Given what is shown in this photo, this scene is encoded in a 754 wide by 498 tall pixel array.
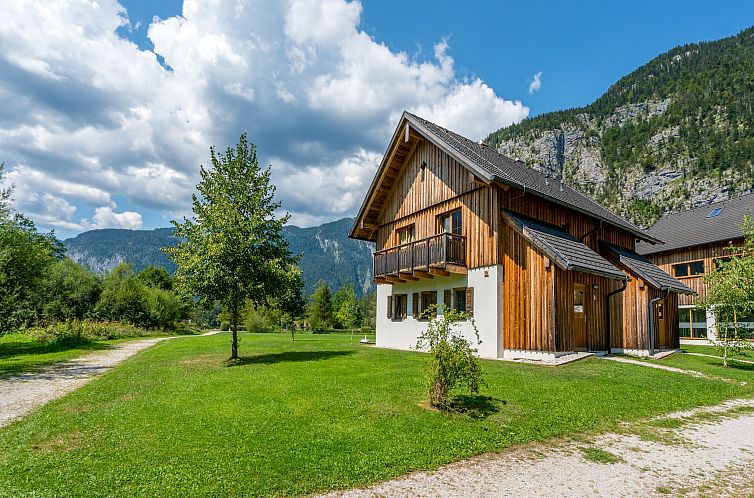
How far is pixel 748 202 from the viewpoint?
Result: 29391 millimetres

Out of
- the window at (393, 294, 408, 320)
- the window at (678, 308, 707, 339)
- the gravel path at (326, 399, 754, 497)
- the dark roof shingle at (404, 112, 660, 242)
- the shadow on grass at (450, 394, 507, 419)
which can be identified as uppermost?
the dark roof shingle at (404, 112, 660, 242)

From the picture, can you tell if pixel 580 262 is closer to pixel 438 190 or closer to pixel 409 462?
pixel 438 190

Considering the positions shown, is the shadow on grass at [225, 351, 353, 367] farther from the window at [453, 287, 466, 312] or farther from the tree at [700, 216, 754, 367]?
the tree at [700, 216, 754, 367]

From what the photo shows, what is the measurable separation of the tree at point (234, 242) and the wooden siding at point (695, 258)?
83.8 ft

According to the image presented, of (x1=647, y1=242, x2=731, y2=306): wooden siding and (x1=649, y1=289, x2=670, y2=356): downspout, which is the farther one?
(x1=647, y1=242, x2=731, y2=306): wooden siding

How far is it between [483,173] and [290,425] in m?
11.4

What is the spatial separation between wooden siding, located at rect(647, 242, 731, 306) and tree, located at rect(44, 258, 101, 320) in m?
46.9

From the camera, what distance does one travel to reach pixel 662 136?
9850cm

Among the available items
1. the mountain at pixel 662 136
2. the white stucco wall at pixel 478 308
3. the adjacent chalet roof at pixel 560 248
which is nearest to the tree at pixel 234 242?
the white stucco wall at pixel 478 308

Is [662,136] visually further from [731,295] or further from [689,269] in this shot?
[731,295]

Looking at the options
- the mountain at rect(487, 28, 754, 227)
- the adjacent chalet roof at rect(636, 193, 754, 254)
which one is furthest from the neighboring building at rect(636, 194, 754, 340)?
the mountain at rect(487, 28, 754, 227)

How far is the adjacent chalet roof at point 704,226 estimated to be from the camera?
91.5 feet

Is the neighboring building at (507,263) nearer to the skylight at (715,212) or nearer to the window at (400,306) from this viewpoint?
the window at (400,306)

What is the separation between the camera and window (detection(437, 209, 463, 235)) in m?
18.4
